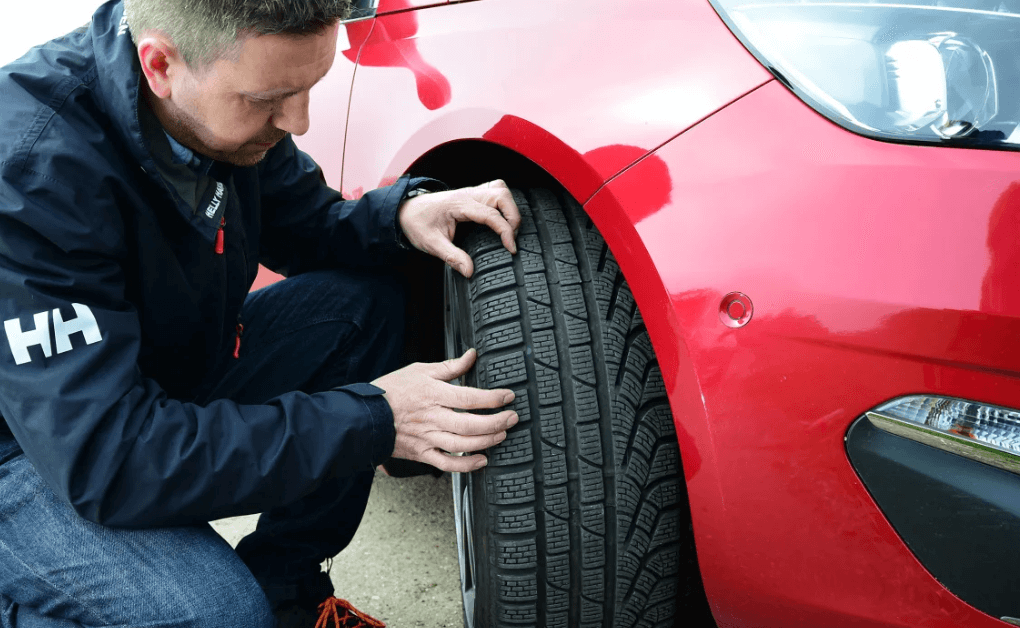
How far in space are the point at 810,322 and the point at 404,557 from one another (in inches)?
51.9

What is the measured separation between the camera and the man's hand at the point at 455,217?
1314 millimetres

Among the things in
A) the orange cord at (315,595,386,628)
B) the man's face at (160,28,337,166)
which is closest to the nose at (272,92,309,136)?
the man's face at (160,28,337,166)

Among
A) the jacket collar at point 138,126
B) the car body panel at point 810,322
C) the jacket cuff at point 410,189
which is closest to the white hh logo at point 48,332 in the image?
the jacket collar at point 138,126

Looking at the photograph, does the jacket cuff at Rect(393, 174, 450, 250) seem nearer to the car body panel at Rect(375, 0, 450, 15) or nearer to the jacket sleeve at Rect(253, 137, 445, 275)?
the jacket sleeve at Rect(253, 137, 445, 275)

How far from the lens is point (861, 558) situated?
969 mm

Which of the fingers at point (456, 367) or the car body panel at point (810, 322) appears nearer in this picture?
the car body panel at point (810, 322)

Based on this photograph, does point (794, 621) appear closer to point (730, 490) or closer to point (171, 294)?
point (730, 490)

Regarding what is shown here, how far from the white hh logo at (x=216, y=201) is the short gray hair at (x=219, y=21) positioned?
8.5 inches

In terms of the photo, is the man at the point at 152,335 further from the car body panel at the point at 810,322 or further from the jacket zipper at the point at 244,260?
the car body panel at the point at 810,322

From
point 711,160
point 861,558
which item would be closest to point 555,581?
point 861,558

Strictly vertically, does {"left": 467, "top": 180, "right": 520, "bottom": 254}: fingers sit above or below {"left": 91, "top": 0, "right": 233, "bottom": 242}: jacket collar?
below

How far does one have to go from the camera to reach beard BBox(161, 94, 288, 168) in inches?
50.1

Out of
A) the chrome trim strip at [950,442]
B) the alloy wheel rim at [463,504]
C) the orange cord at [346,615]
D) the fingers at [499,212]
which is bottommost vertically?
the orange cord at [346,615]

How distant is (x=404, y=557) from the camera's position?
1979 millimetres
